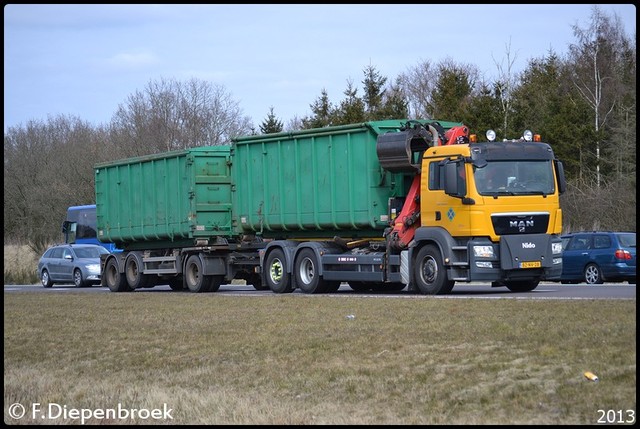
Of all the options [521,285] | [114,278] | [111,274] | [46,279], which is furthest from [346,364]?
[46,279]

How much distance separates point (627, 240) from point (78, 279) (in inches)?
776

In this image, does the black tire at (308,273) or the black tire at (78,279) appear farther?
the black tire at (78,279)

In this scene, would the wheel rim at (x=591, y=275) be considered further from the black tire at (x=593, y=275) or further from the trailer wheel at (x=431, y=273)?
the trailer wheel at (x=431, y=273)

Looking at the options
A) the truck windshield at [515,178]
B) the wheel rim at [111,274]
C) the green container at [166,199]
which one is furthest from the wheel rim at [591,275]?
the wheel rim at [111,274]

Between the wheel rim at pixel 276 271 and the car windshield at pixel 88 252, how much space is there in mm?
14235

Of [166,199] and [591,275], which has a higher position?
[166,199]

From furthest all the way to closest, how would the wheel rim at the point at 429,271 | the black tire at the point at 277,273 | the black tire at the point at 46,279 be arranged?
the black tire at the point at 46,279 → the black tire at the point at 277,273 → the wheel rim at the point at 429,271

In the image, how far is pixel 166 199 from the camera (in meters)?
31.2

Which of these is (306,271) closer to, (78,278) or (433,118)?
(78,278)

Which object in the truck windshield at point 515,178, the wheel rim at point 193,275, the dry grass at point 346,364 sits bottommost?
the dry grass at point 346,364

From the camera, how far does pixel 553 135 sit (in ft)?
173

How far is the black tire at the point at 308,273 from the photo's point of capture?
26219 millimetres

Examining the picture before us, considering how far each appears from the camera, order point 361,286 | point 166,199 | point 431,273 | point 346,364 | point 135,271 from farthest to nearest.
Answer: point 135,271, point 166,199, point 361,286, point 431,273, point 346,364

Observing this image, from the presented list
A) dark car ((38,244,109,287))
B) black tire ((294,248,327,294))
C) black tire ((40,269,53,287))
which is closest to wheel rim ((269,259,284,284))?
black tire ((294,248,327,294))
